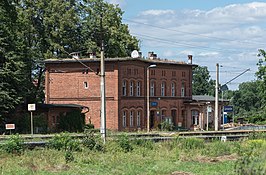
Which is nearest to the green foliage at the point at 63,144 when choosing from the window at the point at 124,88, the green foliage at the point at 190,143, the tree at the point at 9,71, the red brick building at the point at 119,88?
the green foliage at the point at 190,143

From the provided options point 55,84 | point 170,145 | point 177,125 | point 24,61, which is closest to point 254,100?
point 177,125

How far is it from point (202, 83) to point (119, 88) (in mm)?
78645

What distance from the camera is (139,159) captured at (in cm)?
2406

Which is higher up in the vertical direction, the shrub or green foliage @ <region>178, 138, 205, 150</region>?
the shrub

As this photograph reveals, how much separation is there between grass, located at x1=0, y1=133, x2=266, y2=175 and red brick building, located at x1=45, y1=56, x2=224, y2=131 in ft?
115

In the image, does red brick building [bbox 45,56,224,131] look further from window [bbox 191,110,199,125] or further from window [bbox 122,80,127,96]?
window [bbox 191,110,199,125]

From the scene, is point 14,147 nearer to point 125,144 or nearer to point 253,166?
point 125,144

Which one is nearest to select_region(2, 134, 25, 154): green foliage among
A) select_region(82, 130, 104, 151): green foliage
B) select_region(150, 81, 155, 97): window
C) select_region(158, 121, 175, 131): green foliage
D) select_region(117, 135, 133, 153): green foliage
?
select_region(82, 130, 104, 151): green foliage

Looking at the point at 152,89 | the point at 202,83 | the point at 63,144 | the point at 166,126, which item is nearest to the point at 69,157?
the point at 63,144

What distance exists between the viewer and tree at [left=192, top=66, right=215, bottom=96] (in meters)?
139

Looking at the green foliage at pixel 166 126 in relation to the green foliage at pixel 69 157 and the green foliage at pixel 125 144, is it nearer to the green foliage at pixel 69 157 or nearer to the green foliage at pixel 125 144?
the green foliage at pixel 125 144

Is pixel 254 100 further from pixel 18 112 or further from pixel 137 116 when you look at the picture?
pixel 18 112

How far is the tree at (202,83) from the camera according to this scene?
139 m

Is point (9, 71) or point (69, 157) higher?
point (9, 71)
